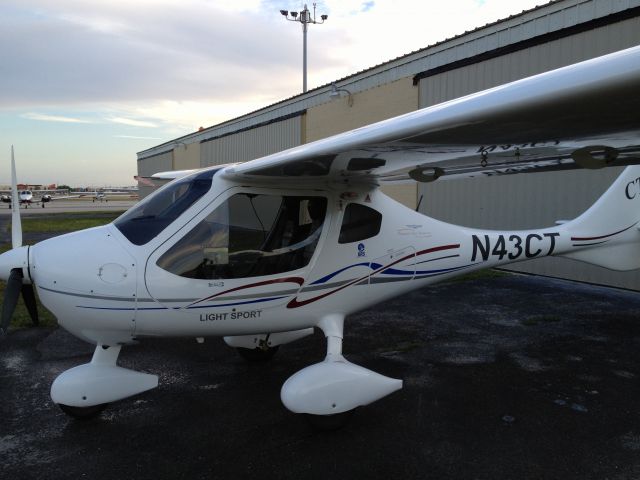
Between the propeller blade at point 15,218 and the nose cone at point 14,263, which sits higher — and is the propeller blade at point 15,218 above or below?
above

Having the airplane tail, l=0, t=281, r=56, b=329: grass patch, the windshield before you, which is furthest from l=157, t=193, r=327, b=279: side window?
l=0, t=281, r=56, b=329: grass patch

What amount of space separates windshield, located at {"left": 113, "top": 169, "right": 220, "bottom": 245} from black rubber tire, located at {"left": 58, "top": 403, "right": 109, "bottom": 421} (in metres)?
1.42

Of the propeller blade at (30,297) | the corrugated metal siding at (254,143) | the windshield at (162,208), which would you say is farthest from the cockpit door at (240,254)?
the corrugated metal siding at (254,143)

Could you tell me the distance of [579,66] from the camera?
211 cm

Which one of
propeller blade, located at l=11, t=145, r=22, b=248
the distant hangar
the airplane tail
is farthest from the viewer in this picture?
the distant hangar

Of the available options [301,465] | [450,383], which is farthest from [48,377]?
[450,383]

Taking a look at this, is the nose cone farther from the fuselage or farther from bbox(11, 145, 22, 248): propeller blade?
bbox(11, 145, 22, 248): propeller blade

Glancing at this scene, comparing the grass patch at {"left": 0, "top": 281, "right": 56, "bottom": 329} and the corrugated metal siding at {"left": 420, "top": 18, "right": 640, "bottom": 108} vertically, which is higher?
the corrugated metal siding at {"left": 420, "top": 18, "right": 640, "bottom": 108}

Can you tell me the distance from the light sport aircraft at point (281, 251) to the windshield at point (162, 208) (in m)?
0.01

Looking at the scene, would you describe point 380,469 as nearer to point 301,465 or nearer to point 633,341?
point 301,465

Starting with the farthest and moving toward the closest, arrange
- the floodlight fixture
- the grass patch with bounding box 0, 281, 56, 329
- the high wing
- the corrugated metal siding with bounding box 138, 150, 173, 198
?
the corrugated metal siding with bounding box 138, 150, 173, 198, the floodlight fixture, the grass patch with bounding box 0, 281, 56, 329, the high wing

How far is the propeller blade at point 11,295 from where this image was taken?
353 centimetres

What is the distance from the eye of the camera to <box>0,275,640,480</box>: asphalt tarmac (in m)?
3.22

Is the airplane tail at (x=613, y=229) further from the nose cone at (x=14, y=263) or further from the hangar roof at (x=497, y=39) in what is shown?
the nose cone at (x=14, y=263)
